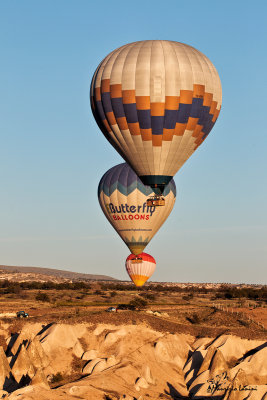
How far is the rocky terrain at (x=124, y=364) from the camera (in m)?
52.0

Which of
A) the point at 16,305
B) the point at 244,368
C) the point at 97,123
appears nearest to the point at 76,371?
the point at 244,368

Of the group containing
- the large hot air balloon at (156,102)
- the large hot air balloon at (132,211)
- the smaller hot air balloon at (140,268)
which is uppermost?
the large hot air balloon at (156,102)

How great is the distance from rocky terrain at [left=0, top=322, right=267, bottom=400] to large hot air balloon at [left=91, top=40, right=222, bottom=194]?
15503 millimetres

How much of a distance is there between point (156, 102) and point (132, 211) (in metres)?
26.9

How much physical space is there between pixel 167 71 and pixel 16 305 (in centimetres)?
3784

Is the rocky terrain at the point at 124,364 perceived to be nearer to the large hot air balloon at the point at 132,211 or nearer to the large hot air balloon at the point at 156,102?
the large hot air balloon at the point at 156,102

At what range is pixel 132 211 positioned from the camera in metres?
91.6

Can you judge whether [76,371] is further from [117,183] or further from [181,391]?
[117,183]
